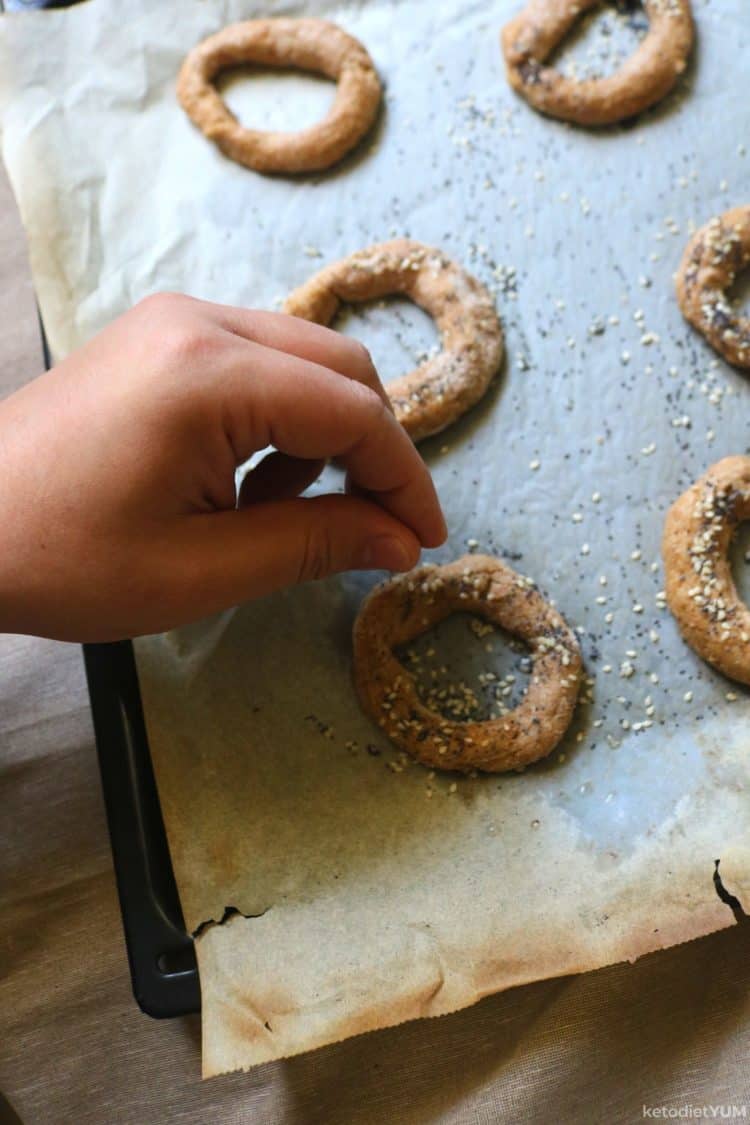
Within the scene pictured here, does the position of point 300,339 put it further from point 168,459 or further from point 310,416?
point 168,459

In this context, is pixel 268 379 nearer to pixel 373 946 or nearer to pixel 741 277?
pixel 373 946

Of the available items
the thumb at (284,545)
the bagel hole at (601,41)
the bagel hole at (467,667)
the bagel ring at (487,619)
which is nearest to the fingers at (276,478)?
the thumb at (284,545)

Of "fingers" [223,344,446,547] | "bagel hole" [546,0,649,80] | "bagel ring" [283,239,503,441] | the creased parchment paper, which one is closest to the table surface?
the creased parchment paper

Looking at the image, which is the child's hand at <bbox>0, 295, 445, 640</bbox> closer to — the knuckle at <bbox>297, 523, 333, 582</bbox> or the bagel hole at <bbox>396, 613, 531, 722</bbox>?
the knuckle at <bbox>297, 523, 333, 582</bbox>

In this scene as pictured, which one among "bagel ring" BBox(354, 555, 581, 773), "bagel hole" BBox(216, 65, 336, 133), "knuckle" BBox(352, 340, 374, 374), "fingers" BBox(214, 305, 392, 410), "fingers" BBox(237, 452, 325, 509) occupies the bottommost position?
"bagel ring" BBox(354, 555, 581, 773)

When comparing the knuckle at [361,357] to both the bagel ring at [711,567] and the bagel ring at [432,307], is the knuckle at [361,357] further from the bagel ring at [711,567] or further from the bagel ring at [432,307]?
the bagel ring at [711,567]
